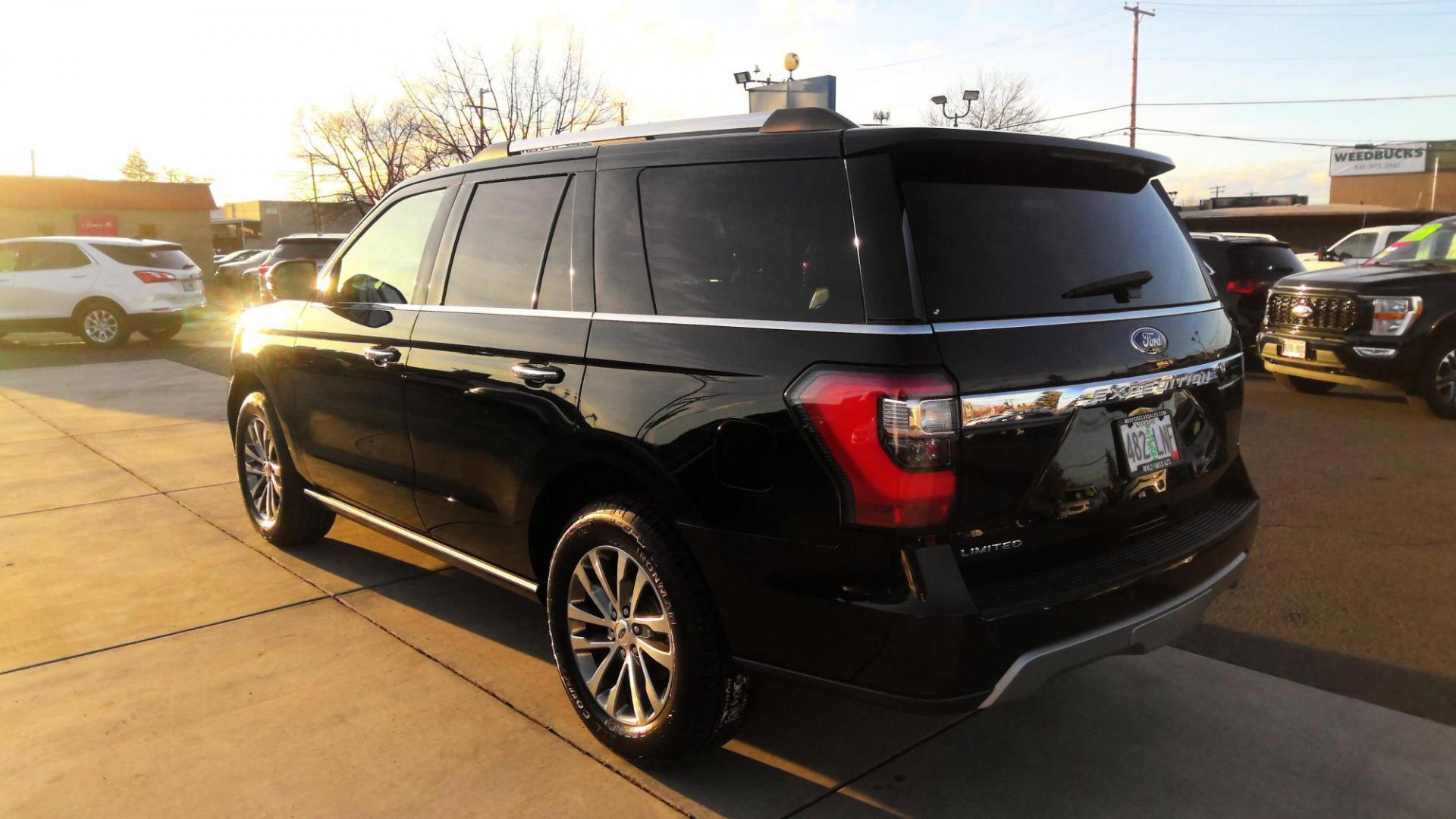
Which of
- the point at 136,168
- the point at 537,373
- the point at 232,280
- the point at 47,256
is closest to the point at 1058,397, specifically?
the point at 537,373

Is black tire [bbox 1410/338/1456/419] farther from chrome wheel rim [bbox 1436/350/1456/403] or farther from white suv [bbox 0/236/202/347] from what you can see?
white suv [bbox 0/236/202/347]

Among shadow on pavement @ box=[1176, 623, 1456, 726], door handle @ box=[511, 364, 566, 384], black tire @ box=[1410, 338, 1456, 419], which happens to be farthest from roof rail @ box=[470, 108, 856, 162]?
black tire @ box=[1410, 338, 1456, 419]

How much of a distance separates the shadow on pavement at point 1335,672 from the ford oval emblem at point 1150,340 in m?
1.65

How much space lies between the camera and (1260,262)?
476 inches

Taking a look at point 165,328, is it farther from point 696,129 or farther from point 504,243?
point 696,129

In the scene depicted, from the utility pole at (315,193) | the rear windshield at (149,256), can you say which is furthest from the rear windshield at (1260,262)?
the utility pole at (315,193)

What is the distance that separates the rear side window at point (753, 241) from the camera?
101 inches

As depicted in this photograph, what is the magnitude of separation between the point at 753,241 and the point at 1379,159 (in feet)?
262

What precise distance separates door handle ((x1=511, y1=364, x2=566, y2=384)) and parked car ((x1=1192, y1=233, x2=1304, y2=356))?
10.7m

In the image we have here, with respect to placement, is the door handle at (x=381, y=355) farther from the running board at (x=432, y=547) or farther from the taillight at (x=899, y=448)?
the taillight at (x=899, y=448)

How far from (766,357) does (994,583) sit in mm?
791

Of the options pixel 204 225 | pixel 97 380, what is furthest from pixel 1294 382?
pixel 204 225

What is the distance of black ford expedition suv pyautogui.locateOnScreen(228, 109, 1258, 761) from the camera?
7.88 ft

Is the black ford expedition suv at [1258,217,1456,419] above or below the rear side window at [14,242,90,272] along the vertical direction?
below
